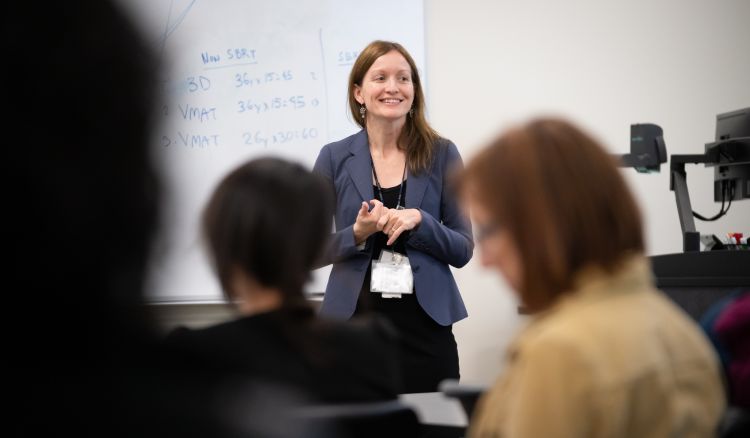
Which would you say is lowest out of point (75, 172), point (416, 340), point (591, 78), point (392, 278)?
point (416, 340)

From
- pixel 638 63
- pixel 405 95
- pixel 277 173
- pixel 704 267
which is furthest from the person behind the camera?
pixel 638 63

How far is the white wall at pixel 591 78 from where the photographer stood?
3.57 metres

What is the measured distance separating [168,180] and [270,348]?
0.47m

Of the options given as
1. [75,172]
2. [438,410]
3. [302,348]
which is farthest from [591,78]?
[75,172]

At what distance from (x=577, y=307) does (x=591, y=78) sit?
9.08 ft

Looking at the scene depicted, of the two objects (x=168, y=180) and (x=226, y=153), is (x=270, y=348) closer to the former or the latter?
(x=168, y=180)

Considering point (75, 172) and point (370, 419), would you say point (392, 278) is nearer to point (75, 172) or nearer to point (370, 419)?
point (370, 419)

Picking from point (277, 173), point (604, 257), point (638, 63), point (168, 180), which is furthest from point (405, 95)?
point (168, 180)

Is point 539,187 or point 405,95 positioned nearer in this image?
point 539,187

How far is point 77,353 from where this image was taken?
1.84 feet

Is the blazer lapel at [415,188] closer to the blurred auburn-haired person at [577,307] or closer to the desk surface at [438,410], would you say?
the desk surface at [438,410]

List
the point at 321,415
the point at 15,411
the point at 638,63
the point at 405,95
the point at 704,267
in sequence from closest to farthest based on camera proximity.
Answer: the point at 15,411 → the point at 321,415 → the point at 704,267 → the point at 405,95 → the point at 638,63

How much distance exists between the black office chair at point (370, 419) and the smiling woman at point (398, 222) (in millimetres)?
1214

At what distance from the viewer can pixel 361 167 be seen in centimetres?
275
